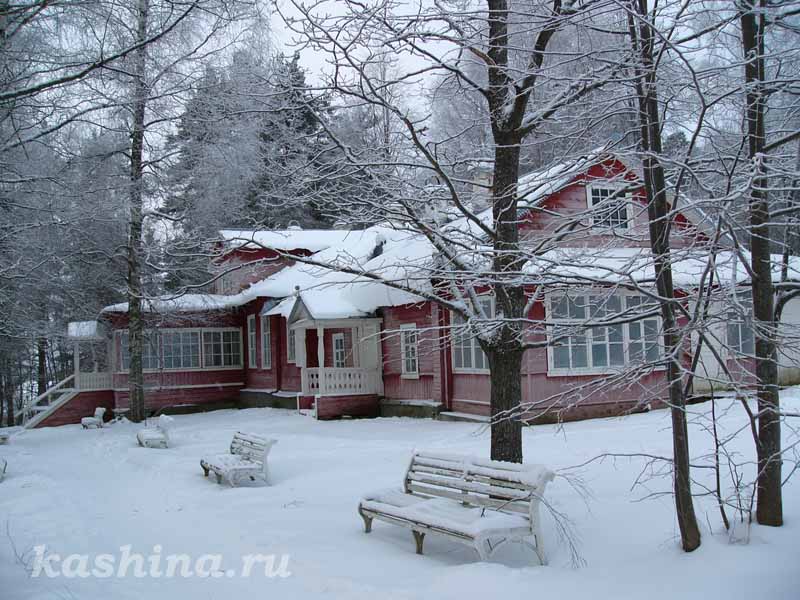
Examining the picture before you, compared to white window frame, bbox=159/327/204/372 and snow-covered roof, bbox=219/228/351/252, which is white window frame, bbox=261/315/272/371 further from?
snow-covered roof, bbox=219/228/351/252

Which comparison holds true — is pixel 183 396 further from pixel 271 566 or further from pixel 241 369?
Answer: pixel 271 566

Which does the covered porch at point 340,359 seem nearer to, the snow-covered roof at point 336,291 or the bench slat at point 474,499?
the snow-covered roof at point 336,291

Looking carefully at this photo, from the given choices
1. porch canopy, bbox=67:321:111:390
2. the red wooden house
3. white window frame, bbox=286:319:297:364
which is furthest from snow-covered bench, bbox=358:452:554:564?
porch canopy, bbox=67:321:111:390

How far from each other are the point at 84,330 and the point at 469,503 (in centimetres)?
2098

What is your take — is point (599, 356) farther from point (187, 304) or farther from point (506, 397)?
point (187, 304)

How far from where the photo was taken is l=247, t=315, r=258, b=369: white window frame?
2711 cm

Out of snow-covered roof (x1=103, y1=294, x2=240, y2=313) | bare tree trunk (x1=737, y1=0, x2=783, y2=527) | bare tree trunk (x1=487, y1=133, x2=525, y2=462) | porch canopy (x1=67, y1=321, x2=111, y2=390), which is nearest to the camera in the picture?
bare tree trunk (x1=737, y1=0, x2=783, y2=527)

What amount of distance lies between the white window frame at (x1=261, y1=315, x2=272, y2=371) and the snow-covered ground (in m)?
11.6

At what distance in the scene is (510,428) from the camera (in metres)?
8.20

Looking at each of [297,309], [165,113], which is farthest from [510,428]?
[297,309]

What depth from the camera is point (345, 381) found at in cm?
2125

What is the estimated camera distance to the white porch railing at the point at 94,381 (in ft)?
83.2

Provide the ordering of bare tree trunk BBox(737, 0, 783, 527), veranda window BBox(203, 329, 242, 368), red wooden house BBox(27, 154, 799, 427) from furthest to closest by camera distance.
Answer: veranda window BBox(203, 329, 242, 368) → red wooden house BBox(27, 154, 799, 427) → bare tree trunk BBox(737, 0, 783, 527)

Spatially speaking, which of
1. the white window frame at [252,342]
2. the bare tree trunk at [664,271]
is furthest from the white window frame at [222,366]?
the bare tree trunk at [664,271]
